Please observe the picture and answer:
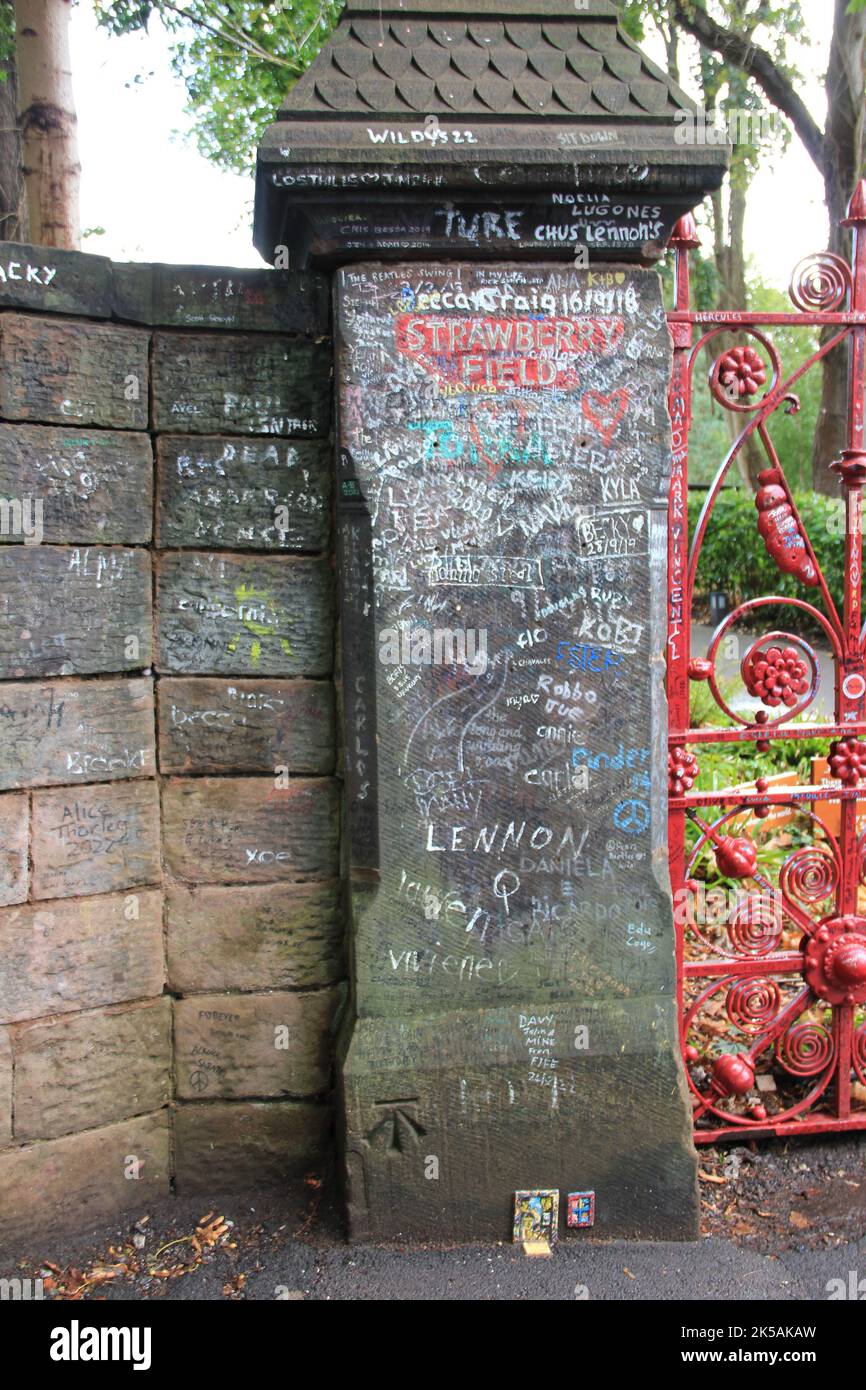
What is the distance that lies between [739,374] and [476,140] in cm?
99

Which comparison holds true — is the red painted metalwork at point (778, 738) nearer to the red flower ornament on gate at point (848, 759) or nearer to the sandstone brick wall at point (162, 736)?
the red flower ornament on gate at point (848, 759)

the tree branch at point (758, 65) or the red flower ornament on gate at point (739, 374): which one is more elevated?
the tree branch at point (758, 65)

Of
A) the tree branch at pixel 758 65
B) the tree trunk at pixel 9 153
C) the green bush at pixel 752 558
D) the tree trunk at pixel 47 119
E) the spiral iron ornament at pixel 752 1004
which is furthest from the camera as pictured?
the green bush at pixel 752 558

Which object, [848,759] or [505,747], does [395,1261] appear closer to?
[505,747]

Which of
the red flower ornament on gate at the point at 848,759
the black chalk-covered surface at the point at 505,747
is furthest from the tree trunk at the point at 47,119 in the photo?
the red flower ornament on gate at the point at 848,759

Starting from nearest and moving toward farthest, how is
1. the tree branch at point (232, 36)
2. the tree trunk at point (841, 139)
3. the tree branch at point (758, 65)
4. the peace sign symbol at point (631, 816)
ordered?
1. the peace sign symbol at point (631, 816)
2. the tree branch at point (232, 36)
3. the tree branch at point (758, 65)
4. the tree trunk at point (841, 139)

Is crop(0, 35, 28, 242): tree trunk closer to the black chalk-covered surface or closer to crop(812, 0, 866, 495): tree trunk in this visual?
the black chalk-covered surface

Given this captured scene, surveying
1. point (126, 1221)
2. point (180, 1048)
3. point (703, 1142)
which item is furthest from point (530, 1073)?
point (126, 1221)

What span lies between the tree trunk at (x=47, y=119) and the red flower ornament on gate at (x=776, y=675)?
122 inches

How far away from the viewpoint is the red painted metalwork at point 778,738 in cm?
308

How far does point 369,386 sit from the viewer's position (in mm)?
2740

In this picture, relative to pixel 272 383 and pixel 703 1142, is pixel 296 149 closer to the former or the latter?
pixel 272 383

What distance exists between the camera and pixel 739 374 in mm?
3086

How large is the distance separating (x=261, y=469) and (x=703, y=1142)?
7.87 ft
